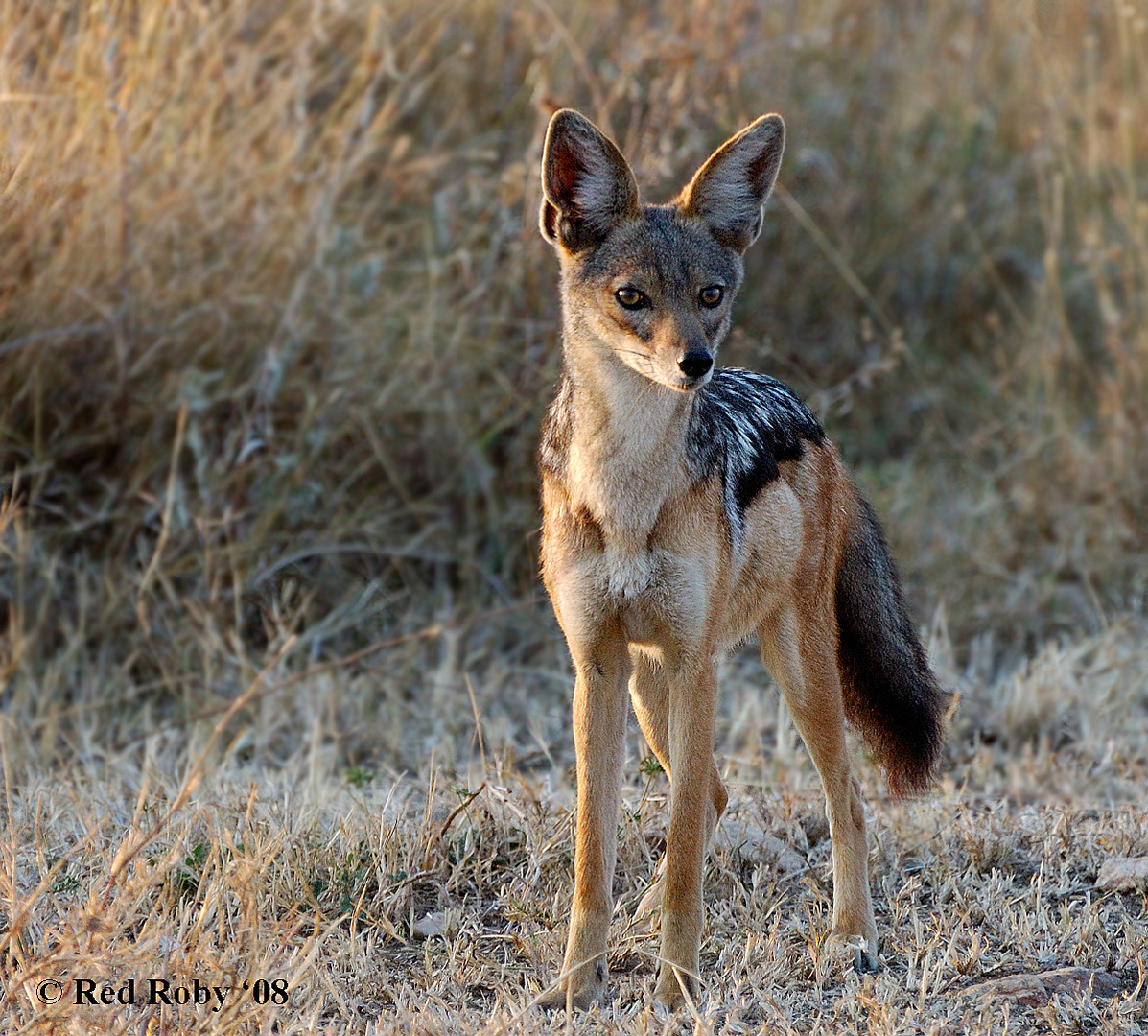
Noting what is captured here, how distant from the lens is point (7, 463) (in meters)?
5.53

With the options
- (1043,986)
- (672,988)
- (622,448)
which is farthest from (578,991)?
(622,448)

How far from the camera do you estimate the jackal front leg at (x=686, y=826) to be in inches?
129

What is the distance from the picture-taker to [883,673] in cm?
401

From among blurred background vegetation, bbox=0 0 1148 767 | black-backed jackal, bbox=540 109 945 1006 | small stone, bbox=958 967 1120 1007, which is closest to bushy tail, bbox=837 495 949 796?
black-backed jackal, bbox=540 109 945 1006

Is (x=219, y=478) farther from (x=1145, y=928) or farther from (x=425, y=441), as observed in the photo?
(x=1145, y=928)

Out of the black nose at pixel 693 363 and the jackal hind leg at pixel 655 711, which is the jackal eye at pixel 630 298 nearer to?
the black nose at pixel 693 363

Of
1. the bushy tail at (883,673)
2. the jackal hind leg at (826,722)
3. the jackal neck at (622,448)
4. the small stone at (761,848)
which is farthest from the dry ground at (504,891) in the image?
the jackal neck at (622,448)

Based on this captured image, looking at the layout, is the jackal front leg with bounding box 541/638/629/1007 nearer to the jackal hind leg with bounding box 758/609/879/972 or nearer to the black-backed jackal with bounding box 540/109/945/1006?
the black-backed jackal with bounding box 540/109/945/1006

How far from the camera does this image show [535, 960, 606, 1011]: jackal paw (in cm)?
331

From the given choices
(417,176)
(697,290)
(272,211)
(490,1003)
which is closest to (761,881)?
(490,1003)

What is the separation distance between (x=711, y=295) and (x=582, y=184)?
0.40 meters

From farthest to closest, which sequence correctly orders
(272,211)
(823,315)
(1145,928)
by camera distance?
(823,315)
(272,211)
(1145,928)

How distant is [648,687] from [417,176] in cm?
345

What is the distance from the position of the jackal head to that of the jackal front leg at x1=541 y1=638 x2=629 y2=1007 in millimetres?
687
